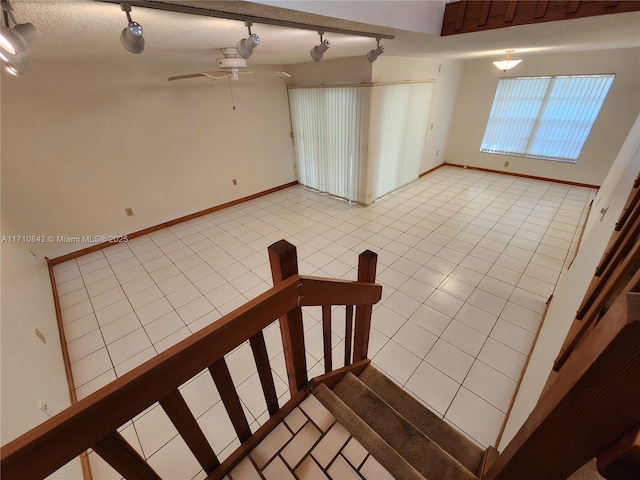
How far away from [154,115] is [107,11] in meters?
2.68

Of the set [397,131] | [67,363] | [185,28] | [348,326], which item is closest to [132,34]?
[185,28]

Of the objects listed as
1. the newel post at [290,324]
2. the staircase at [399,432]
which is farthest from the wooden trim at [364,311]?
the newel post at [290,324]

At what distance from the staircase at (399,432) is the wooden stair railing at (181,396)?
11.7 inches

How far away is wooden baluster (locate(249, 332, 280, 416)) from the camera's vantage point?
928 millimetres

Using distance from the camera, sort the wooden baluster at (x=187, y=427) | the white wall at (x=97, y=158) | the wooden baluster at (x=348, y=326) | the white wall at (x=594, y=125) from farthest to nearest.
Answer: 1. the white wall at (x=594, y=125)
2. the white wall at (x=97, y=158)
3. the wooden baluster at (x=348, y=326)
4. the wooden baluster at (x=187, y=427)

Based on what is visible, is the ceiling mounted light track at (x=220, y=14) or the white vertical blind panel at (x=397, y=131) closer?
the ceiling mounted light track at (x=220, y=14)

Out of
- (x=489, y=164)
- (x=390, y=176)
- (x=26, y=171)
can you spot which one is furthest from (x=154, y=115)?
(x=489, y=164)

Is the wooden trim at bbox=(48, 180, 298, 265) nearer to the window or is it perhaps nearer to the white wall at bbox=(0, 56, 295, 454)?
the white wall at bbox=(0, 56, 295, 454)

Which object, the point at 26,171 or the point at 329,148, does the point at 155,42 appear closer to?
the point at 26,171

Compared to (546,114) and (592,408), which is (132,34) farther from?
(546,114)

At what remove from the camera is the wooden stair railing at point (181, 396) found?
1.70ft

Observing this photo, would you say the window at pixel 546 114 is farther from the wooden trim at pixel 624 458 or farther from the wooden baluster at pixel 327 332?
the wooden trim at pixel 624 458

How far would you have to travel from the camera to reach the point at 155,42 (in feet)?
6.63

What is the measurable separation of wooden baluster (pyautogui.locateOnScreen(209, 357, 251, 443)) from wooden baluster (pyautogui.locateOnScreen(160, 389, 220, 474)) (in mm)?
103
